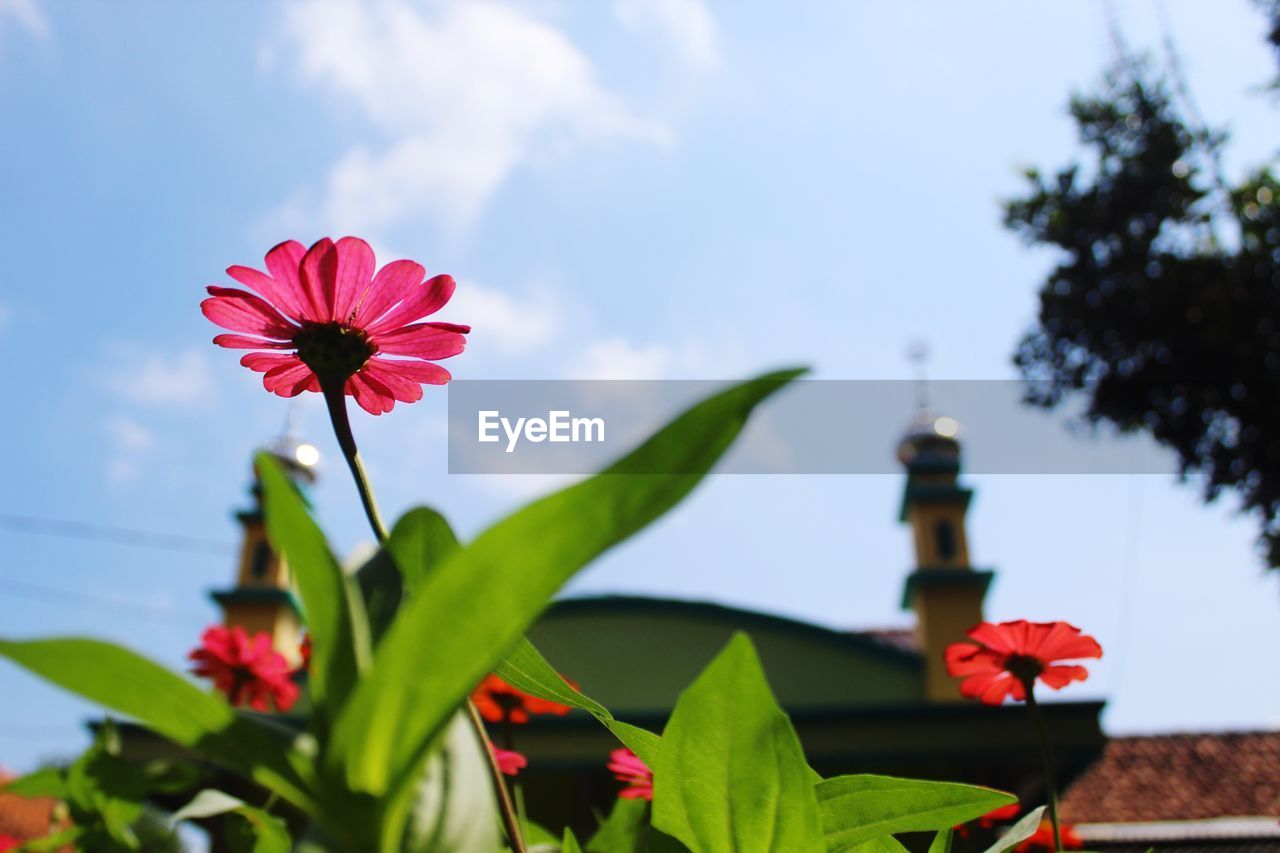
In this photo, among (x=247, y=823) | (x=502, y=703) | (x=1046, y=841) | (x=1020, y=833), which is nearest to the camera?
(x=1020, y=833)

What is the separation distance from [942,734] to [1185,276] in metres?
5.02

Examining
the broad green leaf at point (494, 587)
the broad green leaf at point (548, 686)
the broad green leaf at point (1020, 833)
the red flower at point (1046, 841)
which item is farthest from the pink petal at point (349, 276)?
the red flower at point (1046, 841)

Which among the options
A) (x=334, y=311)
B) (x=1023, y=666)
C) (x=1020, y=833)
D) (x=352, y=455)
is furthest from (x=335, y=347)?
(x=1023, y=666)

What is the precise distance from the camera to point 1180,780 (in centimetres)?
1223

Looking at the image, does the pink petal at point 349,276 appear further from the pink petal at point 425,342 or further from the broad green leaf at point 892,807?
the broad green leaf at point 892,807

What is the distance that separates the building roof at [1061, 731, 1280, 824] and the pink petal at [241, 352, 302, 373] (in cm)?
1222

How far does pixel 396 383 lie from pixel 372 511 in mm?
212

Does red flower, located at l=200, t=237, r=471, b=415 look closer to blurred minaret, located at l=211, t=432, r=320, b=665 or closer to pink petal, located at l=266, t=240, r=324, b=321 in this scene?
pink petal, located at l=266, t=240, r=324, b=321

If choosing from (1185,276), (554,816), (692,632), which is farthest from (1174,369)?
(554,816)

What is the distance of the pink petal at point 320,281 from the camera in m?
0.53

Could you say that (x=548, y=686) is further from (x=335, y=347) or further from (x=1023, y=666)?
(x=1023, y=666)

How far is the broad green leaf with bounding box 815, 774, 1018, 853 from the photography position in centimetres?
44

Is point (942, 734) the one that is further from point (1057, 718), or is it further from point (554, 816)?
point (554, 816)

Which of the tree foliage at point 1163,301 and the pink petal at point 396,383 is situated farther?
the tree foliage at point 1163,301
